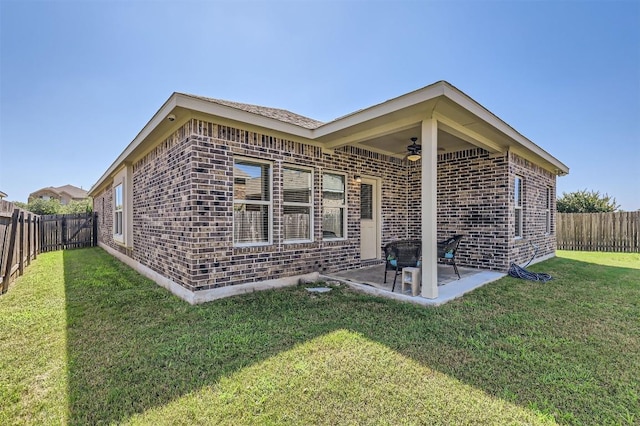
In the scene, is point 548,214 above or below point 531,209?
below

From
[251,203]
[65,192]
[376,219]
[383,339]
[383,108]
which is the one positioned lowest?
[383,339]

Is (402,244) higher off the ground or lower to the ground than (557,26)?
lower

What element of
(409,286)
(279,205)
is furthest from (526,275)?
(279,205)

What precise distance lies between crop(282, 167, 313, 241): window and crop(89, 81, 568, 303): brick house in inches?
1.0

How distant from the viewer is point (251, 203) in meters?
5.23

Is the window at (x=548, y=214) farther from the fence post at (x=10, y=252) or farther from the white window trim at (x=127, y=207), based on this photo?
the fence post at (x=10, y=252)

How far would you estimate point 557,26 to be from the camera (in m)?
8.55

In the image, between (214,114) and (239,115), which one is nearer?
(214,114)

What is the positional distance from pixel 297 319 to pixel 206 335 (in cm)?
115

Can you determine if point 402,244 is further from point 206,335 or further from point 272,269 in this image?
point 206,335

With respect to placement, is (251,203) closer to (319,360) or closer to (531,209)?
(319,360)

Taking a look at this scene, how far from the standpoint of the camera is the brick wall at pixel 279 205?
184 inches

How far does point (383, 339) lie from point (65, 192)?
57776mm

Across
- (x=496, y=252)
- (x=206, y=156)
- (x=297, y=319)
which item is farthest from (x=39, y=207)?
(x=496, y=252)
